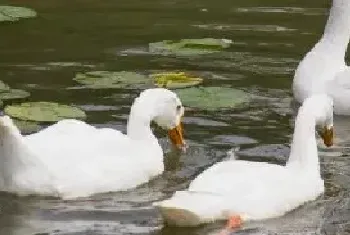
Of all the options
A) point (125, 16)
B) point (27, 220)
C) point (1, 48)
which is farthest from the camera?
point (125, 16)

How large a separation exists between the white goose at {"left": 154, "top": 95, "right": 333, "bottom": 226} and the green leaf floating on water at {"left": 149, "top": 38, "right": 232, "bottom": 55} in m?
3.31

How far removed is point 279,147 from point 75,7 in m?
5.14

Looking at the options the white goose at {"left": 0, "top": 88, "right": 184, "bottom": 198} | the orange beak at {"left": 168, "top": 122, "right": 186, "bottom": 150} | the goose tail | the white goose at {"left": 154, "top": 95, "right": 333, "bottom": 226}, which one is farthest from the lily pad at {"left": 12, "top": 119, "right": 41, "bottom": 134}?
the goose tail

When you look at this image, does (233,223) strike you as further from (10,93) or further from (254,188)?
(10,93)

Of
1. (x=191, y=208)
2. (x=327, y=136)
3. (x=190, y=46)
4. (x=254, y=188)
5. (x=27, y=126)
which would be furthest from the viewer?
(x=190, y=46)

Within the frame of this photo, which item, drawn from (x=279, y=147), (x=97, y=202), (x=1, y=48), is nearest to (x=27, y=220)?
(x=97, y=202)

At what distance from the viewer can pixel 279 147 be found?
847cm

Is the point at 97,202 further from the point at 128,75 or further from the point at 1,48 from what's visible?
the point at 1,48

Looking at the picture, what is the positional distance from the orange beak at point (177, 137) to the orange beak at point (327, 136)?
2.96 ft

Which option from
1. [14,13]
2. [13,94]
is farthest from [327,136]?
[14,13]

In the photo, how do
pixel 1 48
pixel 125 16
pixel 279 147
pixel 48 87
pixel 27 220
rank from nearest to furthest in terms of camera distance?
pixel 27 220
pixel 279 147
pixel 48 87
pixel 1 48
pixel 125 16

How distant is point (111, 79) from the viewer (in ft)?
32.7

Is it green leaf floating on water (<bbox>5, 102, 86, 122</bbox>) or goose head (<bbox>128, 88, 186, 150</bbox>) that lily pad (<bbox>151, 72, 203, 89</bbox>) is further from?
goose head (<bbox>128, 88, 186, 150</bbox>)

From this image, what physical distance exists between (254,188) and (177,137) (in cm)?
132
